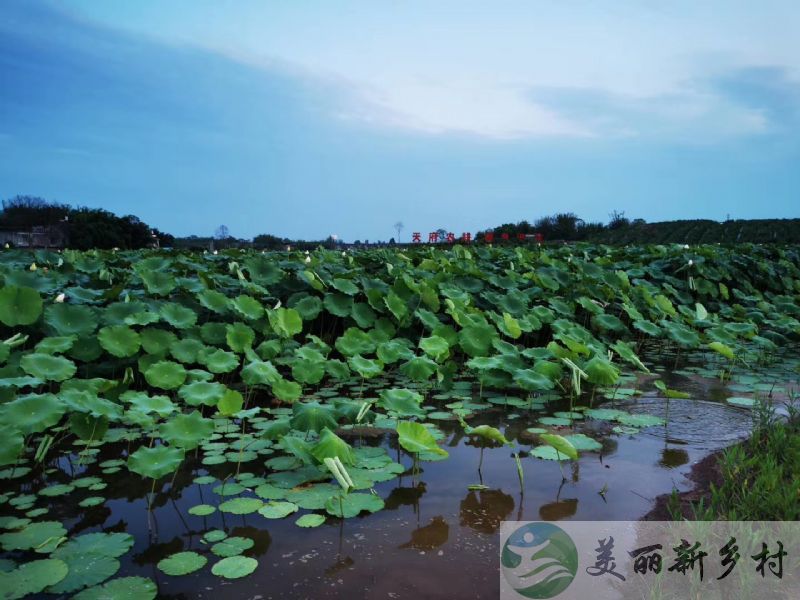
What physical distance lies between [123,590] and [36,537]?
1.73ft

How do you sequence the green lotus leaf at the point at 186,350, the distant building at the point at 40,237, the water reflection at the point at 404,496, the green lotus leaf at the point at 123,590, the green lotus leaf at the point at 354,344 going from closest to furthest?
the green lotus leaf at the point at 123,590 → the water reflection at the point at 404,496 → the green lotus leaf at the point at 186,350 → the green lotus leaf at the point at 354,344 → the distant building at the point at 40,237

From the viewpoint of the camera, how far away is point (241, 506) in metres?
2.15

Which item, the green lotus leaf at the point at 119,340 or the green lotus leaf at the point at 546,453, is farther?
the green lotus leaf at the point at 119,340

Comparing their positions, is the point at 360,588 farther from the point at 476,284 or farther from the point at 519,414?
the point at 476,284

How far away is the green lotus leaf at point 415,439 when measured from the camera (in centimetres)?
233

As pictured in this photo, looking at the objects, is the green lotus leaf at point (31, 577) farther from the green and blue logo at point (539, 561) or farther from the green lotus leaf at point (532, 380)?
the green lotus leaf at point (532, 380)

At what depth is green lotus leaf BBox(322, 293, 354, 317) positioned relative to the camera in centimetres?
475

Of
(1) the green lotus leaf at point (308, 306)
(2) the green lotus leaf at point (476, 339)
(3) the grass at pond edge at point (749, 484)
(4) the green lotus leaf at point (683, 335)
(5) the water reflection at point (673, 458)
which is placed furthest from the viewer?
(4) the green lotus leaf at point (683, 335)

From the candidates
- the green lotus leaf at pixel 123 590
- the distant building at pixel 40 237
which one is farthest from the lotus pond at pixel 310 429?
the distant building at pixel 40 237

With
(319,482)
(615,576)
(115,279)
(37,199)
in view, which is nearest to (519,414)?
(319,482)

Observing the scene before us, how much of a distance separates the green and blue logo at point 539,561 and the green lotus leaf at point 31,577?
1.32m

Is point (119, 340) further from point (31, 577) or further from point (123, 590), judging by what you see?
point (123, 590)

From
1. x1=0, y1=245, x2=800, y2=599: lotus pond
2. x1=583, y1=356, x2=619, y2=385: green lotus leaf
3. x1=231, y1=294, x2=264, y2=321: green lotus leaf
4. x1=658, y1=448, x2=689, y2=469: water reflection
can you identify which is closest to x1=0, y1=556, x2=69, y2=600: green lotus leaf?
x1=0, y1=245, x2=800, y2=599: lotus pond

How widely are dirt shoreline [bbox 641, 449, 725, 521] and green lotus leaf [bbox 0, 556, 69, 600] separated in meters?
1.91
